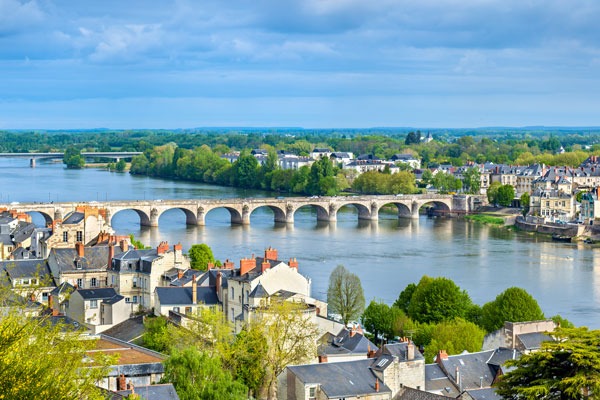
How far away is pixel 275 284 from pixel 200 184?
256ft

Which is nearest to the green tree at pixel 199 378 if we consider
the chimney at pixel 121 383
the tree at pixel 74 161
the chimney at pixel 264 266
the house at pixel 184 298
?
the chimney at pixel 121 383

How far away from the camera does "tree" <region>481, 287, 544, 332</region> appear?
91.8 ft

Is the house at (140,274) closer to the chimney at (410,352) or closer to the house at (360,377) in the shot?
the house at (360,377)

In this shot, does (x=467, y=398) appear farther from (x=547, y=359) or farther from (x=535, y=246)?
(x=535, y=246)

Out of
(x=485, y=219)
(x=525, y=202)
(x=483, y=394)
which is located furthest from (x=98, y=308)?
(x=525, y=202)

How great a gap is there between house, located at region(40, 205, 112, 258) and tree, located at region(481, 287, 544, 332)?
532 inches

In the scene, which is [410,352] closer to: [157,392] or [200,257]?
[157,392]

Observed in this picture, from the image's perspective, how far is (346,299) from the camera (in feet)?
101

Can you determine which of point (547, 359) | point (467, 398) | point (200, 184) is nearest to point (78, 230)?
point (467, 398)

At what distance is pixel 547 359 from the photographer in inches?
617

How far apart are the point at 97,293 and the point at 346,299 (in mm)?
7772

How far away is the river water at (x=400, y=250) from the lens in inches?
1506

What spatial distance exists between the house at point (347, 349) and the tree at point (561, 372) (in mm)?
5762

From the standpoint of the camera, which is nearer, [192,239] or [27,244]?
[27,244]
